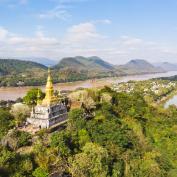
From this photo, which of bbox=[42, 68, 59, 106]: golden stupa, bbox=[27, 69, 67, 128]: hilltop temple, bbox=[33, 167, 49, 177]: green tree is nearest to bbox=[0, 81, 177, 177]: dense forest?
bbox=[33, 167, 49, 177]: green tree

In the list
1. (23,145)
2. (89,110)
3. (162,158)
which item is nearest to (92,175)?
(23,145)

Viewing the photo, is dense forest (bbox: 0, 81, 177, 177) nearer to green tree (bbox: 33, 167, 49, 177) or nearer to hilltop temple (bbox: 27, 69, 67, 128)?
green tree (bbox: 33, 167, 49, 177)

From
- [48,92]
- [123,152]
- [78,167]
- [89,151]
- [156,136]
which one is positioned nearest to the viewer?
[78,167]

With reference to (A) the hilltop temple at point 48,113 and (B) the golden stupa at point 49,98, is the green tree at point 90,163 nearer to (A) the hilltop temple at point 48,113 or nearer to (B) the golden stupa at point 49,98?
(A) the hilltop temple at point 48,113

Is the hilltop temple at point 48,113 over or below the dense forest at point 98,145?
over

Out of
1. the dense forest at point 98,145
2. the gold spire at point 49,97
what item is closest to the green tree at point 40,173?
the dense forest at point 98,145

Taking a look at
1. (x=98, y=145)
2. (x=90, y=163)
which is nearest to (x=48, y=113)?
(x=98, y=145)

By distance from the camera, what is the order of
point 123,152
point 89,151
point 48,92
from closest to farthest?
point 89,151, point 123,152, point 48,92

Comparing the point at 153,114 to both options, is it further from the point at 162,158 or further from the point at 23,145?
the point at 23,145

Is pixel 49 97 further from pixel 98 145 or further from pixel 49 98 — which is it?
pixel 98 145
